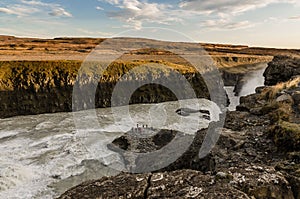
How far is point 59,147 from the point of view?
20609 millimetres

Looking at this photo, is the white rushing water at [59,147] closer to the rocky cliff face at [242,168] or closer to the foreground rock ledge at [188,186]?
the rocky cliff face at [242,168]

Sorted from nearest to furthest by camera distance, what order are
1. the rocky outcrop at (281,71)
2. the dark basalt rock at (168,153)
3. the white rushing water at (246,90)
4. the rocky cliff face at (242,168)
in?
the rocky cliff face at (242,168), the dark basalt rock at (168,153), the rocky outcrop at (281,71), the white rushing water at (246,90)

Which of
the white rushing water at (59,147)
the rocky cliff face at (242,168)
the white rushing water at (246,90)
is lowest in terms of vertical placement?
the white rushing water at (59,147)

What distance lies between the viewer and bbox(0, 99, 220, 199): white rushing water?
49.5 ft

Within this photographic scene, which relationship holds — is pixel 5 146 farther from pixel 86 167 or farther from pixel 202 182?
pixel 202 182

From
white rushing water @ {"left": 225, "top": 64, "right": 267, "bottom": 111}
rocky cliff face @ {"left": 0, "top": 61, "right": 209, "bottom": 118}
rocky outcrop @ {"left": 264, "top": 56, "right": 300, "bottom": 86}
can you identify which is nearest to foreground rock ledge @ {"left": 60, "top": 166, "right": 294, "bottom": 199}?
rocky outcrop @ {"left": 264, "top": 56, "right": 300, "bottom": 86}

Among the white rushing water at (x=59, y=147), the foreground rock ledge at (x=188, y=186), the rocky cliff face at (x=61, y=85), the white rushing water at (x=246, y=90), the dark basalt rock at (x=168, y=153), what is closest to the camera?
the foreground rock ledge at (x=188, y=186)

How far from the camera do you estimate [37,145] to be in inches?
837

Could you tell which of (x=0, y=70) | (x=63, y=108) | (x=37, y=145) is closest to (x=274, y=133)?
(x=37, y=145)

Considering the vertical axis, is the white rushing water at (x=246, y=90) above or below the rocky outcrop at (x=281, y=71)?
below

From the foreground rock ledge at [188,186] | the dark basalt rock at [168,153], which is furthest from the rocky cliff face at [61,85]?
the foreground rock ledge at [188,186]

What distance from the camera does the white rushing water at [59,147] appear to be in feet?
49.5

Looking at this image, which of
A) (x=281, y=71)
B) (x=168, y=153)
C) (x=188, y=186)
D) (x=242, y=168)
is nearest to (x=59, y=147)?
(x=168, y=153)

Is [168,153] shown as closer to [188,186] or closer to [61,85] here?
[188,186]
